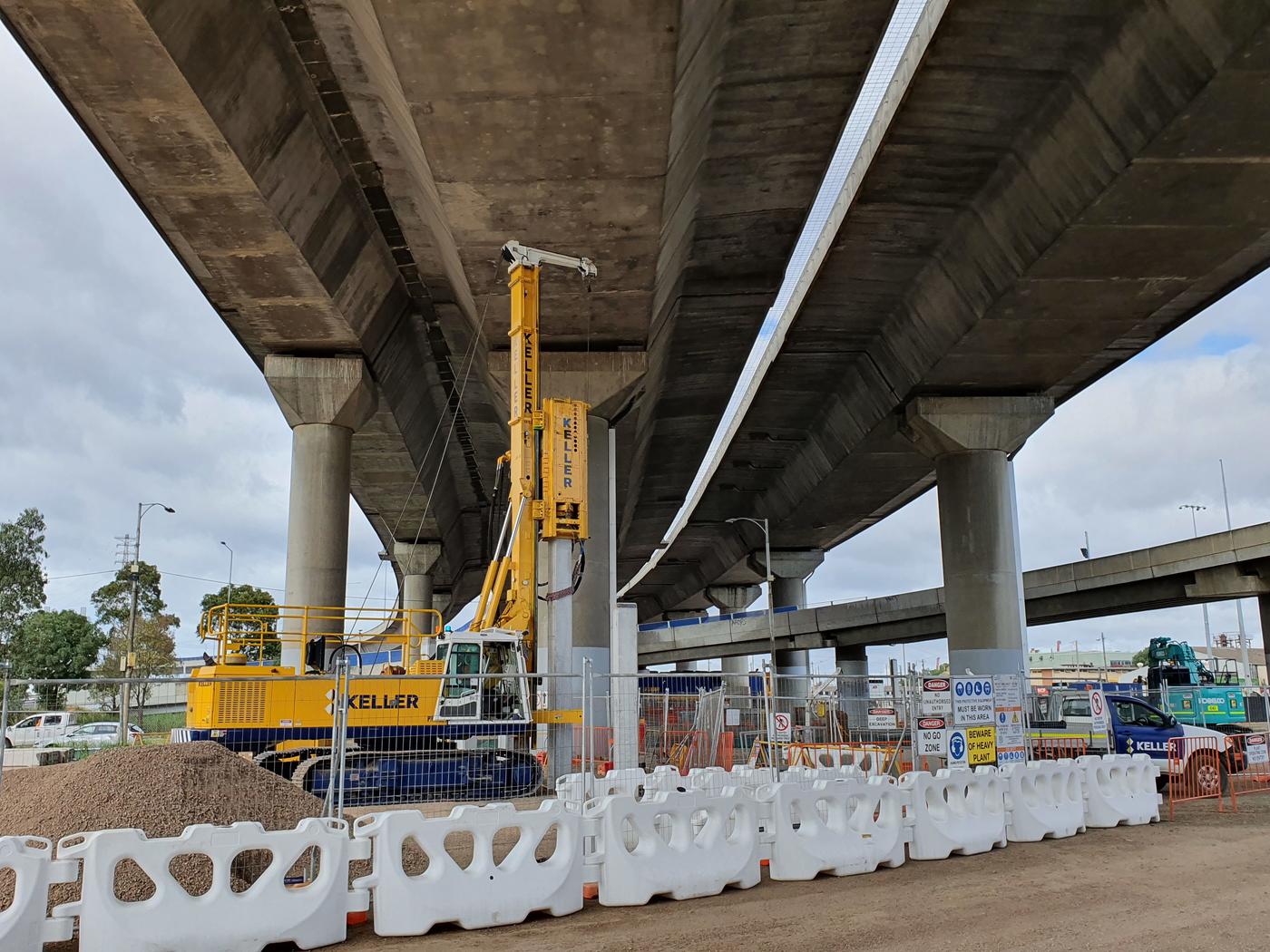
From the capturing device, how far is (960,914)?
A: 859 centimetres

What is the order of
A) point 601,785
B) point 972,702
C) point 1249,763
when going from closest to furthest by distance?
point 601,785 < point 972,702 < point 1249,763

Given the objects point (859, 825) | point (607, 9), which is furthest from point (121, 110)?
point (859, 825)

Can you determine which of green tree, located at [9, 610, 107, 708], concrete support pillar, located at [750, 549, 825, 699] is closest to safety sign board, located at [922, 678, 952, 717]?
concrete support pillar, located at [750, 549, 825, 699]

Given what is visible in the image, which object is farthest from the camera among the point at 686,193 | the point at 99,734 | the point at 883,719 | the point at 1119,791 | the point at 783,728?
the point at 99,734

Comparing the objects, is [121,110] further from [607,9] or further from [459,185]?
[607,9]

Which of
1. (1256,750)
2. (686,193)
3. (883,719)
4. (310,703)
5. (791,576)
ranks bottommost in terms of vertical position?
(1256,750)

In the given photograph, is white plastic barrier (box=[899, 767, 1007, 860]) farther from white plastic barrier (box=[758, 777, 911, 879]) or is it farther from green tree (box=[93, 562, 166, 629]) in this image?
green tree (box=[93, 562, 166, 629])

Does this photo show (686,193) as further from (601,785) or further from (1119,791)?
(1119,791)

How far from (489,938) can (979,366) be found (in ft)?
70.6

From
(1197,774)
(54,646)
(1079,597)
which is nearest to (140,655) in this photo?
(54,646)

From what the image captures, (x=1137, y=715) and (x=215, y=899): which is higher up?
(x=1137, y=715)

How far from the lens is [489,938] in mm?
8102

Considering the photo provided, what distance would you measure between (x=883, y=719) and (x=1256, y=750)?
7468 mm

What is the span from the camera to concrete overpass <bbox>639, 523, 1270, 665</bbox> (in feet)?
118
